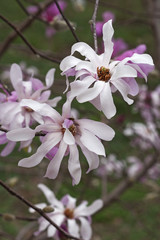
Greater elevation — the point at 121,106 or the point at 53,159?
the point at 53,159

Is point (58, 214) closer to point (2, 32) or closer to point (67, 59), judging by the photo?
point (67, 59)

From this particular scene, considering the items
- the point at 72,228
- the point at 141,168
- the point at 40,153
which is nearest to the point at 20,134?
the point at 40,153

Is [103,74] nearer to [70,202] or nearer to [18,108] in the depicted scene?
[18,108]

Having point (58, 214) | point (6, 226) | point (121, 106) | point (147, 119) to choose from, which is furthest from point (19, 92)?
point (6, 226)

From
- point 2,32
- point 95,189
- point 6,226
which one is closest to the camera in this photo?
point 6,226

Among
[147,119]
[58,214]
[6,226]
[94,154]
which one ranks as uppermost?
[94,154]

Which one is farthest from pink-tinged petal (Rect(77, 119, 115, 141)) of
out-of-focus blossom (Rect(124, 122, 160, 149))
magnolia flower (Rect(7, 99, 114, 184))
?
out-of-focus blossom (Rect(124, 122, 160, 149))

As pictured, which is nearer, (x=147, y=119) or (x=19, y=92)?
(x=19, y=92)
